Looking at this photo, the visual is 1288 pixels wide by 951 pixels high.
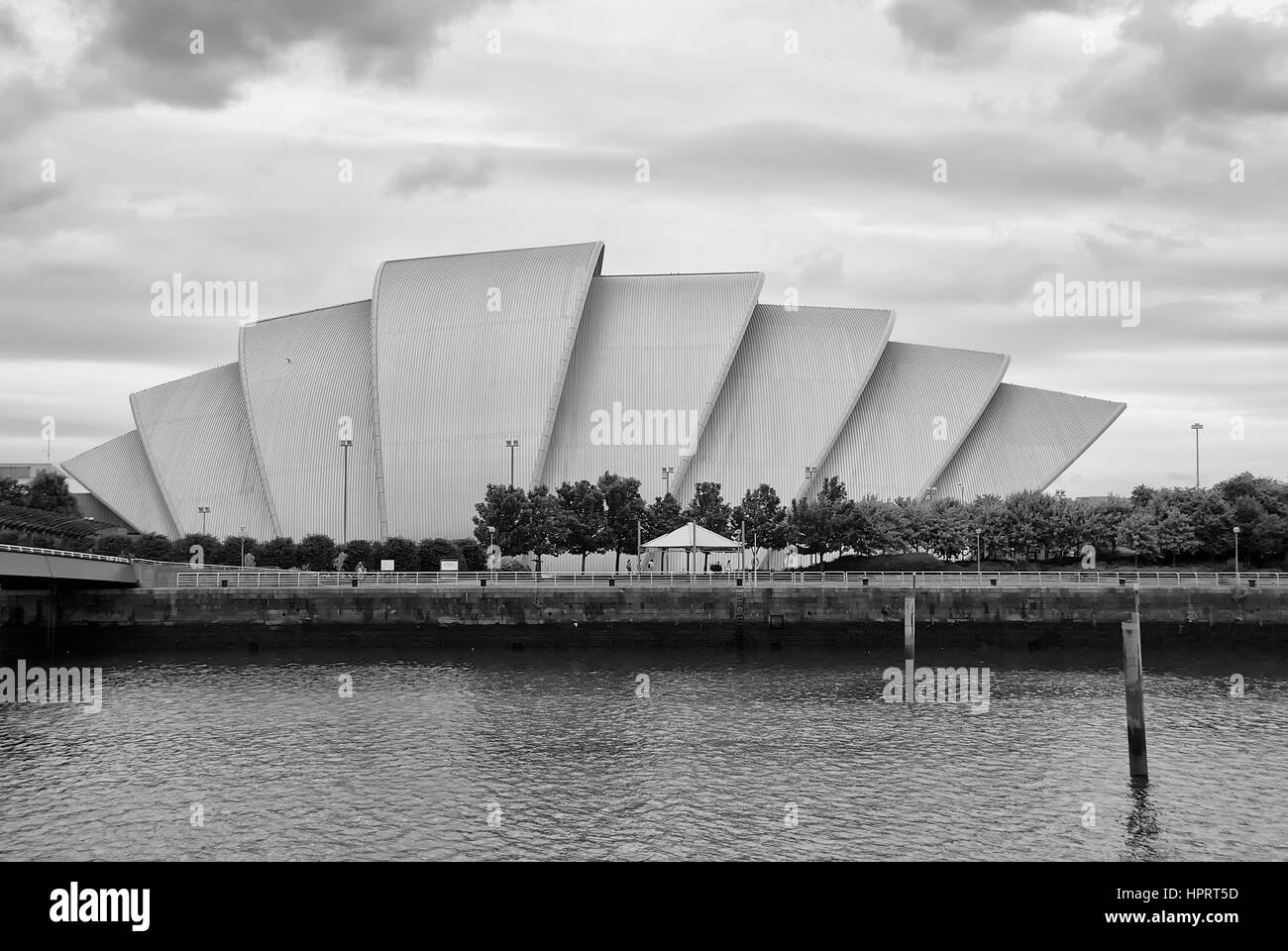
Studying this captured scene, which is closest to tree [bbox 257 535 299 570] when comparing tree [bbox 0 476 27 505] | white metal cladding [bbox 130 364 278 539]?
white metal cladding [bbox 130 364 278 539]

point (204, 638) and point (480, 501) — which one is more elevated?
point (480, 501)

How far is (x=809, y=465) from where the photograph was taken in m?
72.9

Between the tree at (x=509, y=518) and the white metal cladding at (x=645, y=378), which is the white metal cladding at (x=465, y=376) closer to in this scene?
the white metal cladding at (x=645, y=378)

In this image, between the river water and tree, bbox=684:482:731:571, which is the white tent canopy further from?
the river water

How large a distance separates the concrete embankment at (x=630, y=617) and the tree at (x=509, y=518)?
45.4 ft

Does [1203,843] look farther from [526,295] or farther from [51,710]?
[526,295]

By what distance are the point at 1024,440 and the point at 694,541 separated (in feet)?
105

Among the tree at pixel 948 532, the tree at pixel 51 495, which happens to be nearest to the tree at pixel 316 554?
the tree at pixel 51 495

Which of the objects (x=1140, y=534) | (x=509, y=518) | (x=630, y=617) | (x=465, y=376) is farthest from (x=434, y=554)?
(x=1140, y=534)

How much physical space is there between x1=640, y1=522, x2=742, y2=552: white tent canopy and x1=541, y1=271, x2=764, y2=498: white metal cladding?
15717mm

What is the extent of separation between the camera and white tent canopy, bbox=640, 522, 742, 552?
5584 centimetres

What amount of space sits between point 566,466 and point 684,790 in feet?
162

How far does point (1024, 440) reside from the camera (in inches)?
3061
